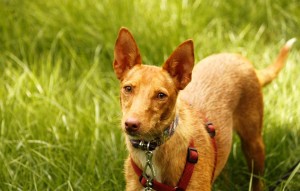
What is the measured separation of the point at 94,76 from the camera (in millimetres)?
6125

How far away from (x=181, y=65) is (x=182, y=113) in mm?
344

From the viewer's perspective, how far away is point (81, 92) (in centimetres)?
583

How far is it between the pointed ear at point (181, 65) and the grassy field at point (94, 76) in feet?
3.50

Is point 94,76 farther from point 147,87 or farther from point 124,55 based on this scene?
point 147,87

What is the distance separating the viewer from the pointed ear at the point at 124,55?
3732mm

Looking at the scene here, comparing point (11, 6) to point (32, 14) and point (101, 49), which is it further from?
point (101, 49)

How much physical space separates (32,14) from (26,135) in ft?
7.80

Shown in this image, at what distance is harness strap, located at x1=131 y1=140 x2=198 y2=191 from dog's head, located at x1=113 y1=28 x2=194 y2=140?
291 mm

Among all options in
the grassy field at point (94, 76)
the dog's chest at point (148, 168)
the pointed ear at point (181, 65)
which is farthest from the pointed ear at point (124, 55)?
the grassy field at point (94, 76)

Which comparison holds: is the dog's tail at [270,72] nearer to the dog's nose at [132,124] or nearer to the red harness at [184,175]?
the red harness at [184,175]

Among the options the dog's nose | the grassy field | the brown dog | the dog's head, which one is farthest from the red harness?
the grassy field

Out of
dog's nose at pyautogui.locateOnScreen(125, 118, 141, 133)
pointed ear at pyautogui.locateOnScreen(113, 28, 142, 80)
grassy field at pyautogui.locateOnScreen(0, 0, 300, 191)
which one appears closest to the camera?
dog's nose at pyautogui.locateOnScreen(125, 118, 141, 133)

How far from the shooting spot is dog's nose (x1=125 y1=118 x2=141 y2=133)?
10.5 feet

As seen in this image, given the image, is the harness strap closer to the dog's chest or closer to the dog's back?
the dog's chest
